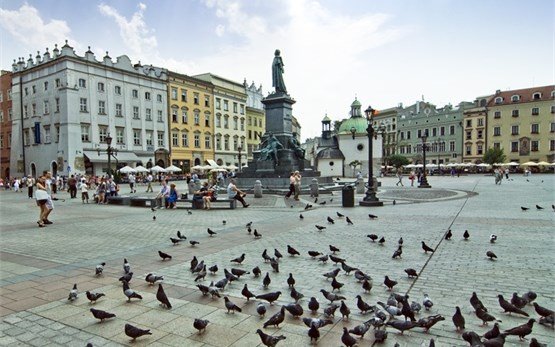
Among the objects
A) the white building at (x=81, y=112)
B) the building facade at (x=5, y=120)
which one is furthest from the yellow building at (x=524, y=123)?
the building facade at (x=5, y=120)

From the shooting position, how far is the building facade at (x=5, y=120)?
54.4 metres

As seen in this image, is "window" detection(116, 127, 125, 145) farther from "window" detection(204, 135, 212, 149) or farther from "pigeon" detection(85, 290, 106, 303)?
"pigeon" detection(85, 290, 106, 303)

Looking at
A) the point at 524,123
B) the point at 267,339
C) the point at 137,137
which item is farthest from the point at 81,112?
the point at 524,123

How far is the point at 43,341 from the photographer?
433 centimetres

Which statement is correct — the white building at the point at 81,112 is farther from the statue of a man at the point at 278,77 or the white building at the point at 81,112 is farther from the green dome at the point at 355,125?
the green dome at the point at 355,125

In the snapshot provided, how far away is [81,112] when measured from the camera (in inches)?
1843

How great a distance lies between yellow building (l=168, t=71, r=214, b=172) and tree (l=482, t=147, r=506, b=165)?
54.4 m

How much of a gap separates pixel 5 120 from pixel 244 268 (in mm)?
64101

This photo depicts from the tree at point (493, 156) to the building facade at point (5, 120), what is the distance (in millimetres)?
84101

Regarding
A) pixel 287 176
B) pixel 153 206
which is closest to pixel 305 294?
pixel 153 206

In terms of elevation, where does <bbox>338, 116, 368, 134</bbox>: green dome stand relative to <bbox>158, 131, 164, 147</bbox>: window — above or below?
above

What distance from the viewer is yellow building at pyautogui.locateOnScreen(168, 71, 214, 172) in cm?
6000

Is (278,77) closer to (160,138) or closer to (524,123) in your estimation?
(160,138)

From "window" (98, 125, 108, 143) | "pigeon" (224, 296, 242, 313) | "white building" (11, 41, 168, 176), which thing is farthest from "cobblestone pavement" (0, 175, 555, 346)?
"window" (98, 125, 108, 143)
